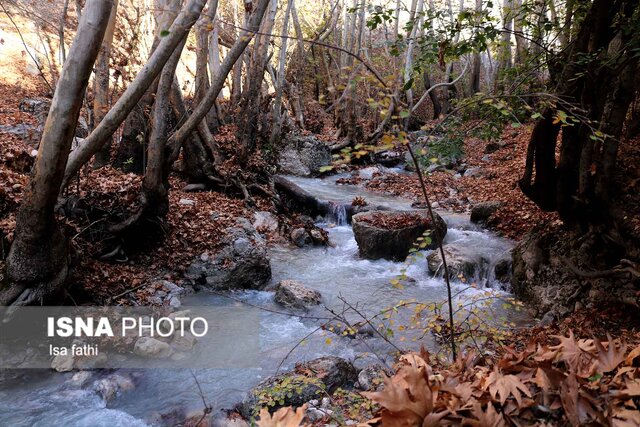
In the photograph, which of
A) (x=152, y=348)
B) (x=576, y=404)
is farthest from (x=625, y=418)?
(x=152, y=348)

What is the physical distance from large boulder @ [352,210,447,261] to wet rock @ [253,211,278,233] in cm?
215

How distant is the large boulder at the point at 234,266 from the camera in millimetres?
7914

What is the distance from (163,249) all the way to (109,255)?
3.33ft

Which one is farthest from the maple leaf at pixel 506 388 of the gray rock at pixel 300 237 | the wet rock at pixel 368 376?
the gray rock at pixel 300 237

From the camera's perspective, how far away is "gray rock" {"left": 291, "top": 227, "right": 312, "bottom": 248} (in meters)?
10.7

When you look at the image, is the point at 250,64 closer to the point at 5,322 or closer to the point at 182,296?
the point at 182,296

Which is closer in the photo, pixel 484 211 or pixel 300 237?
pixel 300 237

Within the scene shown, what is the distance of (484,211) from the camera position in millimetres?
11023

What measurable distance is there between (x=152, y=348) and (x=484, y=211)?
8.62 m

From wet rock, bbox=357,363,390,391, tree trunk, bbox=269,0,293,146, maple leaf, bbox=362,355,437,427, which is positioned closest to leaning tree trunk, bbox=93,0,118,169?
tree trunk, bbox=269,0,293,146

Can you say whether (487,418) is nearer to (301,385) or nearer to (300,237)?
(301,385)

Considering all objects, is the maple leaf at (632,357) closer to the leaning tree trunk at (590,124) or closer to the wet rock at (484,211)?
the leaning tree trunk at (590,124)

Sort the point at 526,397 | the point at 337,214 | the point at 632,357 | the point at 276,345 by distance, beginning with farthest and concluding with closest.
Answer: the point at 337,214 < the point at 276,345 < the point at 632,357 < the point at 526,397

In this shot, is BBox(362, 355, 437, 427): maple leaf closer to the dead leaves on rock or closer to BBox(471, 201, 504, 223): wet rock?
the dead leaves on rock
